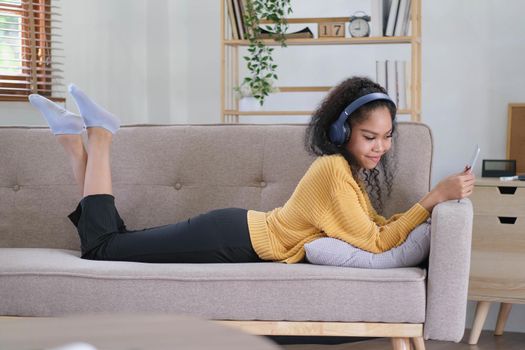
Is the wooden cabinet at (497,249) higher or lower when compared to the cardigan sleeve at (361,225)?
lower

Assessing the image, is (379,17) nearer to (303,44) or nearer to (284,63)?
(303,44)

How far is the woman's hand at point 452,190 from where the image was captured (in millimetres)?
2258

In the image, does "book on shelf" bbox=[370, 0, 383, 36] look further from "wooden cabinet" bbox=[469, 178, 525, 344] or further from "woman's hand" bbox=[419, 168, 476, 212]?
"woman's hand" bbox=[419, 168, 476, 212]

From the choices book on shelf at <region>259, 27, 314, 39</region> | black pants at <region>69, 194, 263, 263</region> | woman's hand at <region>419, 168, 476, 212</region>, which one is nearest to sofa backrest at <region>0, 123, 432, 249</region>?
black pants at <region>69, 194, 263, 263</region>

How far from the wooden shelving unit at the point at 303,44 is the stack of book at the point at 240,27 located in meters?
0.03

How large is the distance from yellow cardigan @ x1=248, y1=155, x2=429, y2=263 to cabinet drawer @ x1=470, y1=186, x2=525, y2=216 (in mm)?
834

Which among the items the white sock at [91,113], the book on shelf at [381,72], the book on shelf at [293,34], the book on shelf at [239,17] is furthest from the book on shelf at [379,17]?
the white sock at [91,113]

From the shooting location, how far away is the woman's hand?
2258 millimetres

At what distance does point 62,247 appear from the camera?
9.09 feet

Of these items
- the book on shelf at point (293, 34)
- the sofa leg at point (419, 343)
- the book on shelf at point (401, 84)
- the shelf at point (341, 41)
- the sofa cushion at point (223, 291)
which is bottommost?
the sofa leg at point (419, 343)

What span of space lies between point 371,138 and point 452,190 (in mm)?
280

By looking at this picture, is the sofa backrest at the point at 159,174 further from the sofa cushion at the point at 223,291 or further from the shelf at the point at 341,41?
the shelf at the point at 341,41

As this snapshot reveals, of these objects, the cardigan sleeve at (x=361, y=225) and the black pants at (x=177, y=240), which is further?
the black pants at (x=177, y=240)

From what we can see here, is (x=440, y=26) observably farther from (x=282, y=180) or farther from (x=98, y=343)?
(x=98, y=343)
